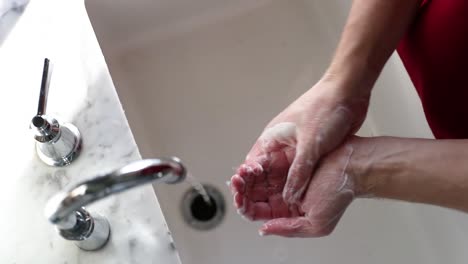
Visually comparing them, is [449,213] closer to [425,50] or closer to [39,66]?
[425,50]

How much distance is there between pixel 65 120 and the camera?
0.55 meters

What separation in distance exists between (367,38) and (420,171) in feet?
0.60

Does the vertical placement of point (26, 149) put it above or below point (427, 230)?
above

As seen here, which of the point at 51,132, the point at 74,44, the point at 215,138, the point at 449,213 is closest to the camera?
the point at 51,132

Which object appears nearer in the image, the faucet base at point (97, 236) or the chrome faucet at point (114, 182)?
the chrome faucet at point (114, 182)

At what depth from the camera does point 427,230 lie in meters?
0.90

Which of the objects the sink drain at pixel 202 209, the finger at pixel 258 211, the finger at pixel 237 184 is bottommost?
the sink drain at pixel 202 209

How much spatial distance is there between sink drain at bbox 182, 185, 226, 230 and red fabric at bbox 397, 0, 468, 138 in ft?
1.34

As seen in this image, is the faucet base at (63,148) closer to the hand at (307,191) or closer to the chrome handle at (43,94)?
the chrome handle at (43,94)

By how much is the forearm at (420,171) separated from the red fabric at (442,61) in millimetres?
113

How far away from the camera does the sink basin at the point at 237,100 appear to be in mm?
870

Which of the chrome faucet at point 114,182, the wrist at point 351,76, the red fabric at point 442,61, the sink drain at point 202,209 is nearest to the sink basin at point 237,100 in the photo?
the sink drain at point 202,209

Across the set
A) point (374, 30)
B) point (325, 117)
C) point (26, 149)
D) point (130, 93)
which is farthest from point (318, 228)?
point (130, 93)

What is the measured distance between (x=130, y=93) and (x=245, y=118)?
238 mm
